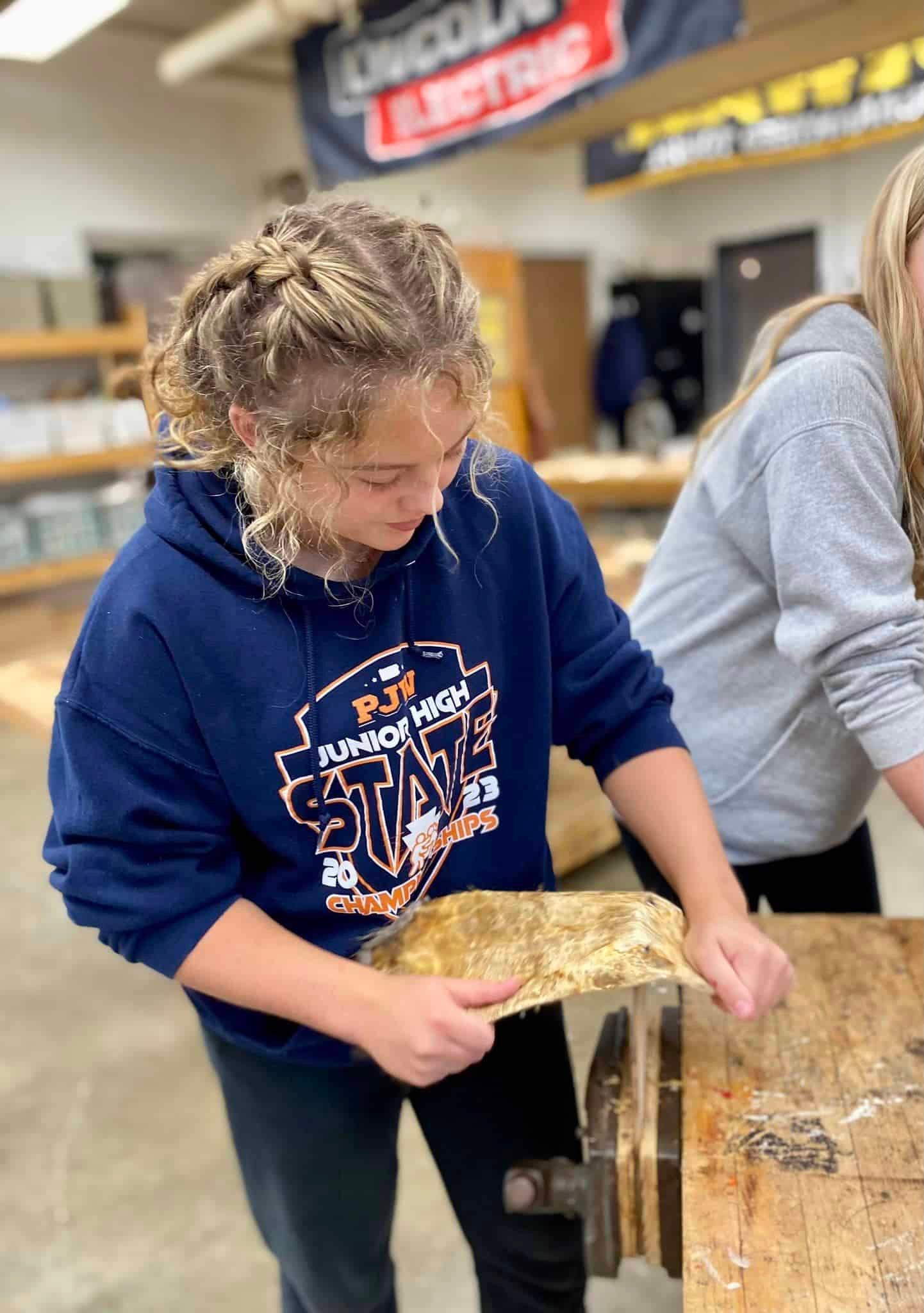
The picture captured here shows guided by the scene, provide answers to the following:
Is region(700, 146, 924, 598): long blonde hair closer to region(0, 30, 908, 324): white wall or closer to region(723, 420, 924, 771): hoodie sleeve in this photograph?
region(723, 420, 924, 771): hoodie sleeve

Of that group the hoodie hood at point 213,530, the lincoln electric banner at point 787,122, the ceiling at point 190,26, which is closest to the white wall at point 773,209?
the lincoln electric banner at point 787,122

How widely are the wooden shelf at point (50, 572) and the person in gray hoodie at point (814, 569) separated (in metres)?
3.92

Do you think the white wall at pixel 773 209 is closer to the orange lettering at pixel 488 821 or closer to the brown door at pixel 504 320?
the brown door at pixel 504 320

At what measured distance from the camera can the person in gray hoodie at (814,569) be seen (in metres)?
0.85

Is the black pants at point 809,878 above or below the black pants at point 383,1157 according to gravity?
above

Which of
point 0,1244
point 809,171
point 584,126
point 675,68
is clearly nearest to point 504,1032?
point 0,1244

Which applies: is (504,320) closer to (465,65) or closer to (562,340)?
(465,65)

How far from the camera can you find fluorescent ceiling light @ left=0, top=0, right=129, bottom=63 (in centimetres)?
372

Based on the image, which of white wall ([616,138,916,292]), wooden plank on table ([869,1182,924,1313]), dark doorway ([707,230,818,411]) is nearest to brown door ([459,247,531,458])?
white wall ([616,138,916,292])

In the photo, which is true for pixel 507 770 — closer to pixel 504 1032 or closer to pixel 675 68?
pixel 504 1032

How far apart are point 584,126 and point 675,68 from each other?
4.68 ft

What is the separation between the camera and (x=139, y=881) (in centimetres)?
75

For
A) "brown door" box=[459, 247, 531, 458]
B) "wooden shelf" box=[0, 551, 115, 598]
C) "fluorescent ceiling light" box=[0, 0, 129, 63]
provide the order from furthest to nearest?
"wooden shelf" box=[0, 551, 115, 598] → "brown door" box=[459, 247, 531, 458] → "fluorescent ceiling light" box=[0, 0, 129, 63]

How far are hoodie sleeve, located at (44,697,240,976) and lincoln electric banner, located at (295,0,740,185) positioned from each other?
9.47 feet
